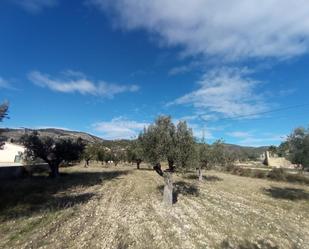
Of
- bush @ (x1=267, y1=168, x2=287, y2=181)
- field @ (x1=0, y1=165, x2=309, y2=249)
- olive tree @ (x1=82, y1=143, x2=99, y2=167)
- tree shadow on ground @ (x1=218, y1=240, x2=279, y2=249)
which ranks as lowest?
tree shadow on ground @ (x1=218, y1=240, x2=279, y2=249)

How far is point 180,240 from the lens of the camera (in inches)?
521

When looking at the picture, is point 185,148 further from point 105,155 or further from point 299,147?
point 105,155

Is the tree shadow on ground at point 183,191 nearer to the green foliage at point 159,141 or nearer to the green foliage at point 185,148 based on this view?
the green foliage at point 185,148

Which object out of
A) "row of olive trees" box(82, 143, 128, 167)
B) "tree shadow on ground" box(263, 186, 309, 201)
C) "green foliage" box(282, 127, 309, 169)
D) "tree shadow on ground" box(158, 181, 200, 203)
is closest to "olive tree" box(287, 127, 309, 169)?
"green foliage" box(282, 127, 309, 169)

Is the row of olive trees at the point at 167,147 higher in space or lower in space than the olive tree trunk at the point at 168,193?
higher

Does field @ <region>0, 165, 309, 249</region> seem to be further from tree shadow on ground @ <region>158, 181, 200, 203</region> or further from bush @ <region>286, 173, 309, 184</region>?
bush @ <region>286, 173, 309, 184</region>

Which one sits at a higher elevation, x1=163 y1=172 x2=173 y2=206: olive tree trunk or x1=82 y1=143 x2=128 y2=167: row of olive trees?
x1=82 y1=143 x2=128 y2=167: row of olive trees

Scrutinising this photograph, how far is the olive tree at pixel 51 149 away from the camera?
46094mm

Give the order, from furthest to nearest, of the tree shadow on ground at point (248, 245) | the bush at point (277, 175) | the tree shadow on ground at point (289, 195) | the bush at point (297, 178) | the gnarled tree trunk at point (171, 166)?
the bush at point (277, 175) → the bush at point (297, 178) → the tree shadow on ground at point (289, 195) → the gnarled tree trunk at point (171, 166) → the tree shadow on ground at point (248, 245)

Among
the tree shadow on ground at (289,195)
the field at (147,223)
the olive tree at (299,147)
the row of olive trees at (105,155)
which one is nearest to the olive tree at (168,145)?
the field at (147,223)

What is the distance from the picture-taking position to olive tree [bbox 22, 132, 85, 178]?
46094mm

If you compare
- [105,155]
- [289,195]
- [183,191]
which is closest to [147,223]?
[183,191]

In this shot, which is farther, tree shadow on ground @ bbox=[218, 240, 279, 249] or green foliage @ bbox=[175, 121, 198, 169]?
green foliage @ bbox=[175, 121, 198, 169]

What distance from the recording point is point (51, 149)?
155 ft
